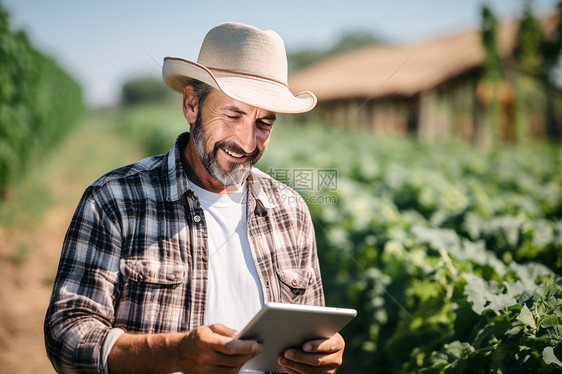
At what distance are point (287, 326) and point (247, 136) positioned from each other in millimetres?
797

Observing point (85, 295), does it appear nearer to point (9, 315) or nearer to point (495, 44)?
point (9, 315)

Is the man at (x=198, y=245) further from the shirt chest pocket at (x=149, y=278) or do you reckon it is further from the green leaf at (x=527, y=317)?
the green leaf at (x=527, y=317)

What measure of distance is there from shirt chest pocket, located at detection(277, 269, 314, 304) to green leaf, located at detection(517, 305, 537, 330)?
0.86 meters

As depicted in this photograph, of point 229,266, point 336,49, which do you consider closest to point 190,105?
point 229,266

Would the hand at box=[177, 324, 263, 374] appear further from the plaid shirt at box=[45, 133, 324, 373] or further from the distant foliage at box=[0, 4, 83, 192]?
the distant foliage at box=[0, 4, 83, 192]

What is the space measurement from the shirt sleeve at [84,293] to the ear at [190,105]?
534 mm

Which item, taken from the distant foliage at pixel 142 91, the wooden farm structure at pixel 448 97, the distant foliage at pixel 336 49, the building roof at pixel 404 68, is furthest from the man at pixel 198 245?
the distant foliage at pixel 336 49

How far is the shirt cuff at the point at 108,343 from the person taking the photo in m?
1.52

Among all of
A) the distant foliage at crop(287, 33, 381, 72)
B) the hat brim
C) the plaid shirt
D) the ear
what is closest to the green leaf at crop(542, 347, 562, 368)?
the plaid shirt

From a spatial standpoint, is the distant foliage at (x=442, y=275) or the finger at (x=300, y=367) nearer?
the finger at (x=300, y=367)

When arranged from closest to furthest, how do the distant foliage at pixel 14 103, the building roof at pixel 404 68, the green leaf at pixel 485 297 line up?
1. the green leaf at pixel 485 297
2. the distant foliage at pixel 14 103
3. the building roof at pixel 404 68

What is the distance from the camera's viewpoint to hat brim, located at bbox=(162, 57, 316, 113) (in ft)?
5.82

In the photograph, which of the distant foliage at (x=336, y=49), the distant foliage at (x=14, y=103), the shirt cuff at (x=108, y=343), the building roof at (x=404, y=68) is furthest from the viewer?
the distant foliage at (x=336, y=49)

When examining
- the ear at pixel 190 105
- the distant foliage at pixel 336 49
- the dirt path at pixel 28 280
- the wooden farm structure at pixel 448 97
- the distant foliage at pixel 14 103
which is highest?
Answer: the distant foliage at pixel 336 49
